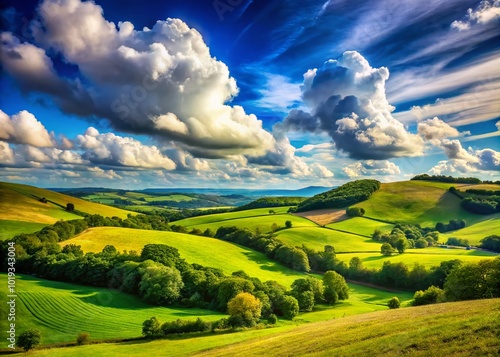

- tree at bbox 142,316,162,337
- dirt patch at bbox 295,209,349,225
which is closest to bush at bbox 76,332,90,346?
tree at bbox 142,316,162,337

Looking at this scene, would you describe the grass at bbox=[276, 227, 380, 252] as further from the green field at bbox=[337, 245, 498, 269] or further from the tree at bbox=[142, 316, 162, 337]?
the tree at bbox=[142, 316, 162, 337]

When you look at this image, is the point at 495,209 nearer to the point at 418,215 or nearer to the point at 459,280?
the point at 418,215

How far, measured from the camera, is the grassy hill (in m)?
97.2

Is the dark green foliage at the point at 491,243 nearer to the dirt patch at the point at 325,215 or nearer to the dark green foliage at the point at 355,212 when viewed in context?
the dark green foliage at the point at 355,212

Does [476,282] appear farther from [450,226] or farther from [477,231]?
[450,226]

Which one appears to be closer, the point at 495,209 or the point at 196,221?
the point at 495,209

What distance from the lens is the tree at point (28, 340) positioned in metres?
41.6

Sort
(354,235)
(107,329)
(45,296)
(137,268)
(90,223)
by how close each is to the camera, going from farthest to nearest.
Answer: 1. (354,235)
2. (90,223)
3. (137,268)
4. (45,296)
5. (107,329)

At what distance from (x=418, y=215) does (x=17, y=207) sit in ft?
596

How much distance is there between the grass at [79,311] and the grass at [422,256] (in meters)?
63.0

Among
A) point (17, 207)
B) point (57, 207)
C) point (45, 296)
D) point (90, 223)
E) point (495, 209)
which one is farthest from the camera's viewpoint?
point (495, 209)

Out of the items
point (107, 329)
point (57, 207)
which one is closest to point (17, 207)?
point (57, 207)

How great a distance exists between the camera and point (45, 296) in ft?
191

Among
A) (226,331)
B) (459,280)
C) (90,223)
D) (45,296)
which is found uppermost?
(90,223)
